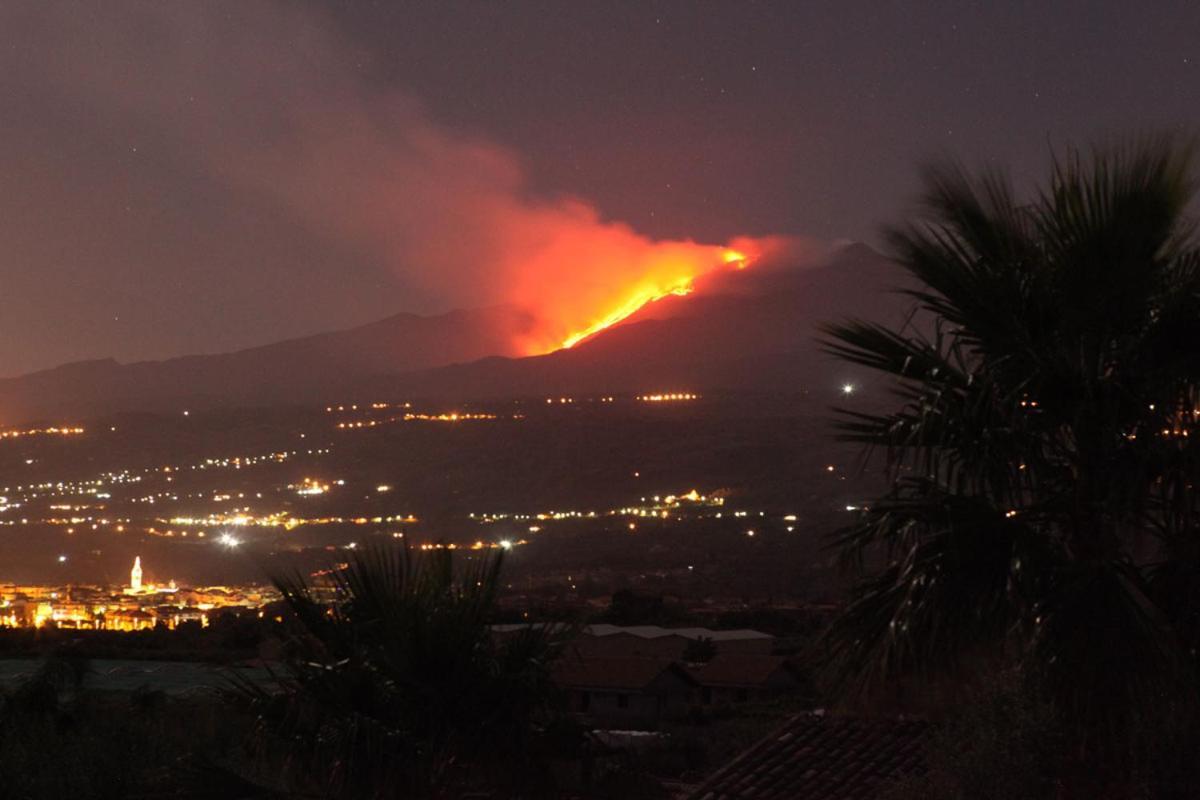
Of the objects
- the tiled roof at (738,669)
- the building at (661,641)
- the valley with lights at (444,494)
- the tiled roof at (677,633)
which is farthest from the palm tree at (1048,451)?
the valley with lights at (444,494)

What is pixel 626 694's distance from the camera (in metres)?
36.0

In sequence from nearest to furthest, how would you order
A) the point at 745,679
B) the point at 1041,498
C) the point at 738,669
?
the point at 1041,498 < the point at 745,679 < the point at 738,669

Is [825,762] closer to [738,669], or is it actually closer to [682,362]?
[738,669]

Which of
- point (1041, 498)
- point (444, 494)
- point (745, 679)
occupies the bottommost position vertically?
point (745, 679)

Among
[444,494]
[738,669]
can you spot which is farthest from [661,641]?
[444,494]

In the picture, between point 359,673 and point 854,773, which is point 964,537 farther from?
point 854,773

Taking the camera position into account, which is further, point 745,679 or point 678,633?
point 678,633

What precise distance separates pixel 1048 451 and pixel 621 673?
30859 mm

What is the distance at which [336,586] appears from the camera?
9.90 metres

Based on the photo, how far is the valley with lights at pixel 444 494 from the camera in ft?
226

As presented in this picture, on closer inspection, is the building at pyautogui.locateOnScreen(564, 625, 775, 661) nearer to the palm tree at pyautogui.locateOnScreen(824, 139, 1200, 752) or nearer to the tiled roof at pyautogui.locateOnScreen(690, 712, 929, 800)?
the tiled roof at pyautogui.locateOnScreen(690, 712, 929, 800)

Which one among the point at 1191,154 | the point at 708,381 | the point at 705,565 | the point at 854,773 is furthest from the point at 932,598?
the point at 708,381

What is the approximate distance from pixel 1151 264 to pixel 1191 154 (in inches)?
20.7

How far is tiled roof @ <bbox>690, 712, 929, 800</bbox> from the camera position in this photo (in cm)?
1382
